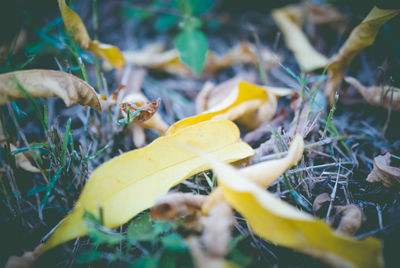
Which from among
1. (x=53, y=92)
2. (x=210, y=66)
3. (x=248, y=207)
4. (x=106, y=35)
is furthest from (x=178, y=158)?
(x=106, y=35)

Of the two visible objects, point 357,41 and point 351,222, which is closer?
point 351,222

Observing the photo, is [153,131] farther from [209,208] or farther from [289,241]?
[289,241]

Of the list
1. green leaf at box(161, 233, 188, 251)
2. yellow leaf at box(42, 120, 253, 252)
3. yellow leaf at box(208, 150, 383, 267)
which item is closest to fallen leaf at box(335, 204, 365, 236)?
yellow leaf at box(208, 150, 383, 267)

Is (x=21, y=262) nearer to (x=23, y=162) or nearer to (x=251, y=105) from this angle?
(x=23, y=162)

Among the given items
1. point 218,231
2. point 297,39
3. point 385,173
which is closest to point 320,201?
point 385,173

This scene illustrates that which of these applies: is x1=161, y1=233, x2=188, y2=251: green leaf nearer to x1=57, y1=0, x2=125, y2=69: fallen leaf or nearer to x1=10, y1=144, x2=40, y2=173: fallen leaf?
x1=10, y1=144, x2=40, y2=173: fallen leaf

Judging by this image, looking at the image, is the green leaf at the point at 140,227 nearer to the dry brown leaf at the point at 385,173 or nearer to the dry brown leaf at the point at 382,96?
the dry brown leaf at the point at 385,173
